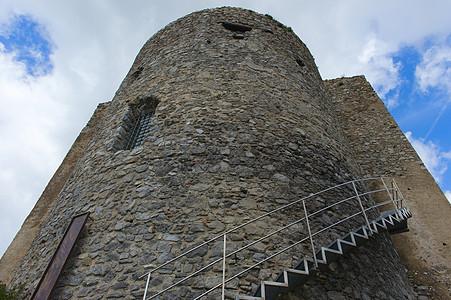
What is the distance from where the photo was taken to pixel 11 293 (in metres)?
4.14

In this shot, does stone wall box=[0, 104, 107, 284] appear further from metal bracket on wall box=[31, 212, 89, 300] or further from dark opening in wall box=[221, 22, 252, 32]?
dark opening in wall box=[221, 22, 252, 32]

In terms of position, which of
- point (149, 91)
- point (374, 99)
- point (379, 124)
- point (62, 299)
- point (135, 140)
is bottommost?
point (62, 299)

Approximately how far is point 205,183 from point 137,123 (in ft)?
9.82

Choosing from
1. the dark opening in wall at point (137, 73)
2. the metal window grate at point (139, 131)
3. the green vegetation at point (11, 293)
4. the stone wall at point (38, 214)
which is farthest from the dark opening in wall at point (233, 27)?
the green vegetation at point (11, 293)

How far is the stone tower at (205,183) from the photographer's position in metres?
3.75

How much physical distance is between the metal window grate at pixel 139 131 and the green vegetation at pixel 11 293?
3011 millimetres

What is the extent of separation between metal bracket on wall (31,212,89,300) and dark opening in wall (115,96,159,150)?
6.30 feet

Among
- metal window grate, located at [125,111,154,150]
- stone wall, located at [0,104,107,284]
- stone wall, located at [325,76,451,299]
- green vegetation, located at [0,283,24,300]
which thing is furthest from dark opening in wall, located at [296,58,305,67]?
green vegetation, located at [0,283,24,300]

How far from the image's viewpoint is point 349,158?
6.64 meters

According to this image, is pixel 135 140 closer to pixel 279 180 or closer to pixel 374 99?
pixel 279 180

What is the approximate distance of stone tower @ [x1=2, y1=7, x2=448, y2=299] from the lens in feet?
12.3

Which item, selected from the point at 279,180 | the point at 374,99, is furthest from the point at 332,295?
the point at 374,99

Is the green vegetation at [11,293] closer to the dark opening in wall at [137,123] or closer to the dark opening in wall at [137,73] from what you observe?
the dark opening in wall at [137,123]

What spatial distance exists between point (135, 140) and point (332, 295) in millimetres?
4712
